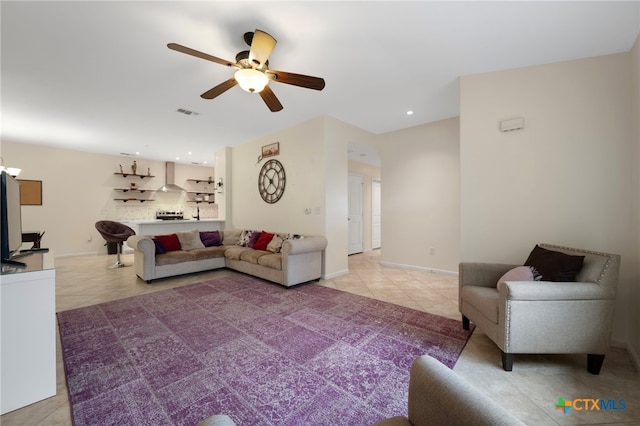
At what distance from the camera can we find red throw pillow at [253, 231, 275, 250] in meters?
4.44

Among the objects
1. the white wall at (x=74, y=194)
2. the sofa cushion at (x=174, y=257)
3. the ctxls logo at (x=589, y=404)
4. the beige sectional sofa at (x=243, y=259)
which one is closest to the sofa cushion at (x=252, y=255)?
the beige sectional sofa at (x=243, y=259)

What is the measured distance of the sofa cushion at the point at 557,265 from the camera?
1870mm

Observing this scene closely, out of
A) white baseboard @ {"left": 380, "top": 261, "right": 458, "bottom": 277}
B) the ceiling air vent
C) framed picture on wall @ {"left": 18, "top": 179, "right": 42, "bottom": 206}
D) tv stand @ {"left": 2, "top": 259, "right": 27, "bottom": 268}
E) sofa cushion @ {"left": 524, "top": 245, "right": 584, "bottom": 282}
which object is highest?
the ceiling air vent

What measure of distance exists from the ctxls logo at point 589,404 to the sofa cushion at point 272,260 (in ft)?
9.99

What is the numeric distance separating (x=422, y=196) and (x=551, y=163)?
7.47 ft

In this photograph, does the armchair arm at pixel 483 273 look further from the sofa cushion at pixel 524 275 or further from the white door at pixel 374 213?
the white door at pixel 374 213

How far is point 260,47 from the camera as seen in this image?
2018mm

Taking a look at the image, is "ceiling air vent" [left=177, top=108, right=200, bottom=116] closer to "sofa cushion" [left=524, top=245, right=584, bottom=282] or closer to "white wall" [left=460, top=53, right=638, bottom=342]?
"white wall" [left=460, top=53, right=638, bottom=342]

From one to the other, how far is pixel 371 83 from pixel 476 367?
3081 mm

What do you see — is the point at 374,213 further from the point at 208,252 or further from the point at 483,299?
the point at 483,299

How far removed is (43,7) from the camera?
1898 millimetres

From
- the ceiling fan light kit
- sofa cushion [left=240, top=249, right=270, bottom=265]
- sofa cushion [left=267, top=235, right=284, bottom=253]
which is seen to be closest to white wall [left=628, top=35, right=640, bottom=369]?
the ceiling fan light kit

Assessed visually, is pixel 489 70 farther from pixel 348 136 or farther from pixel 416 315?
pixel 416 315

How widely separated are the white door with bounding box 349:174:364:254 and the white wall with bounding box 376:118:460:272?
146cm
